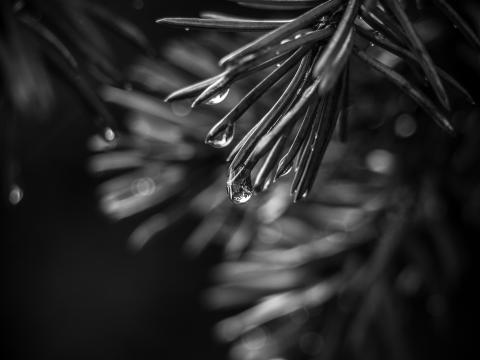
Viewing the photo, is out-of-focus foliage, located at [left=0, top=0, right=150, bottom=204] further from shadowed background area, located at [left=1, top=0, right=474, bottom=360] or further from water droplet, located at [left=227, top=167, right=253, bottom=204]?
shadowed background area, located at [left=1, top=0, right=474, bottom=360]

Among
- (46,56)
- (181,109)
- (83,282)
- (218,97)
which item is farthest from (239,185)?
(83,282)

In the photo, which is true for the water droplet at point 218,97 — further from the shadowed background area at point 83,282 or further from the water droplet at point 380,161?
the shadowed background area at point 83,282

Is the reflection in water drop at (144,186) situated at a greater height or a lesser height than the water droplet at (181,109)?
lesser

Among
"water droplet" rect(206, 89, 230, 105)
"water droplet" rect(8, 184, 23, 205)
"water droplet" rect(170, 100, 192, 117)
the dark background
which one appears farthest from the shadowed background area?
"water droplet" rect(206, 89, 230, 105)

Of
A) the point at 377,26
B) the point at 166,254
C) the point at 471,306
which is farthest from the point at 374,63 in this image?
the point at 166,254

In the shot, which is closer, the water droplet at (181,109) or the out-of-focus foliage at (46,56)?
the out-of-focus foliage at (46,56)

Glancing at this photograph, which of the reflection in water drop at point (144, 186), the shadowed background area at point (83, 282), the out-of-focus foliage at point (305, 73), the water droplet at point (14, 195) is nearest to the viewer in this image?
the out-of-focus foliage at point (305, 73)

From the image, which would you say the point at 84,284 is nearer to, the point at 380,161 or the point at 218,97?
the point at 380,161

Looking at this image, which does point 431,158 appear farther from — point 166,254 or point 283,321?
point 166,254

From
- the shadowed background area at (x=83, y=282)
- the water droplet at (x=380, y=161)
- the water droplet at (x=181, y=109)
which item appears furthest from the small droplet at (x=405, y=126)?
the shadowed background area at (x=83, y=282)
